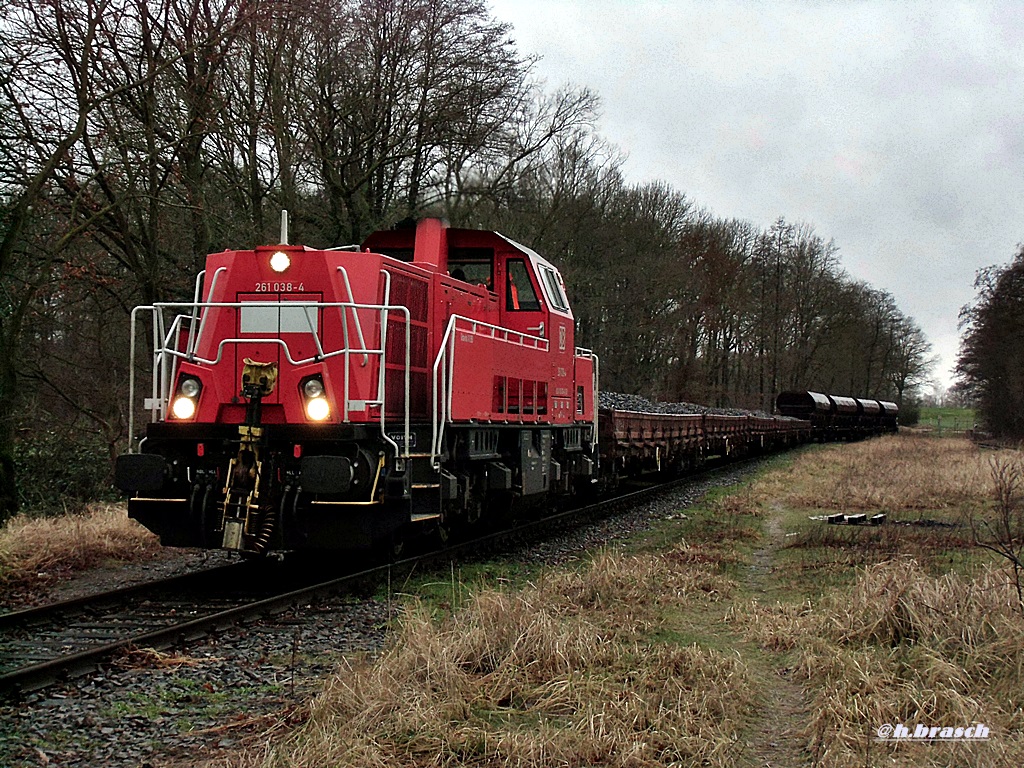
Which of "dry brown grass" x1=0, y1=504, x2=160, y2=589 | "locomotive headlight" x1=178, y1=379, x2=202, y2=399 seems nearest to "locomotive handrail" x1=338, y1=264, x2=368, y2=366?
"locomotive headlight" x1=178, y1=379, x2=202, y2=399

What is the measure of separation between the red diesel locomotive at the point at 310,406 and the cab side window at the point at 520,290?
1661 mm

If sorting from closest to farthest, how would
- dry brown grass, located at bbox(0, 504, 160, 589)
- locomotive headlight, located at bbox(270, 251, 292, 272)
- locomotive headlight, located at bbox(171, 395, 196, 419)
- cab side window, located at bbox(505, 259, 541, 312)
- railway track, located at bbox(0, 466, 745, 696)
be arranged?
1. railway track, located at bbox(0, 466, 745, 696)
2. locomotive headlight, located at bbox(171, 395, 196, 419)
3. locomotive headlight, located at bbox(270, 251, 292, 272)
4. dry brown grass, located at bbox(0, 504, 160, 589)
5. cab side window, located at bbox(505, 259, 541, 312)

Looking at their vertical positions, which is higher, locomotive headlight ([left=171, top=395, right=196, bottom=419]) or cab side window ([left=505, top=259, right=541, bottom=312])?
cab side window ([left=505, top=259, right=541, bottom=312])

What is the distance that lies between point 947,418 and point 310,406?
3218 inches

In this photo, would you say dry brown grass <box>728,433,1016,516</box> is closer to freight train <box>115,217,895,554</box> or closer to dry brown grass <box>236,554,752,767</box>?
freight train <box>115,217,895,554</box>

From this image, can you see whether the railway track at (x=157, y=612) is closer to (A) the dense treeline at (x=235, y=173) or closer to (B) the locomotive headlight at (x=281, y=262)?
(B) the locomotive headlight at (x=281, y=262)

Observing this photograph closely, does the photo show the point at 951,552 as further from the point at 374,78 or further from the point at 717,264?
the point at 717,264

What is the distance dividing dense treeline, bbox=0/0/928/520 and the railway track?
5484 mm

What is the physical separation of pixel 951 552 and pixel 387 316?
641cm

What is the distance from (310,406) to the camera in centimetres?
785

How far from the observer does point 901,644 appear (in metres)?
5.75

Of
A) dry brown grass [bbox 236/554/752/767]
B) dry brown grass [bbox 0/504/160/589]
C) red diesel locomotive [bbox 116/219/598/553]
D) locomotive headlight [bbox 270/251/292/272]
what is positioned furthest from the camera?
dry brown grass [bbox 0/504/160/589]

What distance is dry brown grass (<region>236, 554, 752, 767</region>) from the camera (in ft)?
13.9

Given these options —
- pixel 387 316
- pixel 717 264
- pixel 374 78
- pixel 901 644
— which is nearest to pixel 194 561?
pixel 387 316
